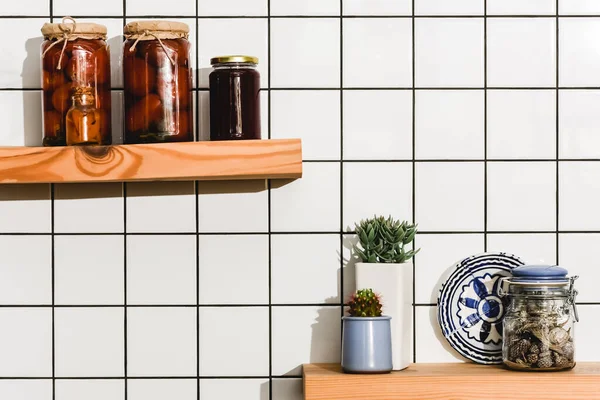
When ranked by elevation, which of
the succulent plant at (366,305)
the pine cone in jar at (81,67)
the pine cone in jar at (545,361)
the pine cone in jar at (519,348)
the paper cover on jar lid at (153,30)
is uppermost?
the paper cover on jar lid at (153,30)

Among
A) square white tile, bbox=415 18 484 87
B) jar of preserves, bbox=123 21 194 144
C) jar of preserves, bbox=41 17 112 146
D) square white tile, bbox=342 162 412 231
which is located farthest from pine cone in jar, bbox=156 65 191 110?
square white tile, bbox=415 18 484 87

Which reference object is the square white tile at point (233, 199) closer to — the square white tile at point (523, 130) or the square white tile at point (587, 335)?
the square white tile at point (523, 130)

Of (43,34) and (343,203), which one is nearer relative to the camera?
(43,34)

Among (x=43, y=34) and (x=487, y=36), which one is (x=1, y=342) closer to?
(x=43, y=34)

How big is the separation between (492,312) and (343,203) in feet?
1.16

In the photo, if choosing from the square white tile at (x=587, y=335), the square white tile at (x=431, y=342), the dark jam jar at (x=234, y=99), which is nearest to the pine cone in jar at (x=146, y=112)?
the dark jam jar at (x=234, y=99)

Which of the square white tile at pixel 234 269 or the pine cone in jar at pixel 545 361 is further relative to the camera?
the square white tile at pixel 234 269

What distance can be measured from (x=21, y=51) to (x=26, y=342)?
56cm

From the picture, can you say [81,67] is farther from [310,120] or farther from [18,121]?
[310,120]

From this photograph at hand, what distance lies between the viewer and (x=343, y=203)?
1.57 metres

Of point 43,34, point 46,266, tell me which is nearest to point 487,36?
point 43,34

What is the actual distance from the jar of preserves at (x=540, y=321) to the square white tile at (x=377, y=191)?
0.25m

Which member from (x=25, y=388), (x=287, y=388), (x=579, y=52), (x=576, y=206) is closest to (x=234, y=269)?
(x=287, y=388)

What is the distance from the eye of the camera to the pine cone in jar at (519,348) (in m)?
1.44
